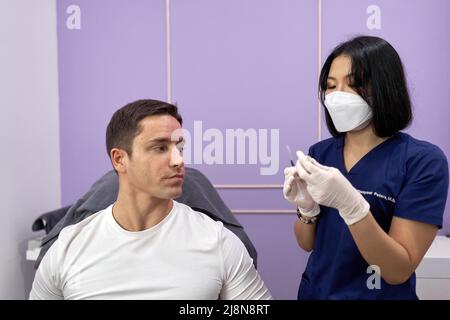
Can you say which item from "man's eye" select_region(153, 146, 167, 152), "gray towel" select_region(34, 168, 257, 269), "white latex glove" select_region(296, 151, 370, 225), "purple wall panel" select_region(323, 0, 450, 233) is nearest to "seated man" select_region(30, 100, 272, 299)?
"man's eye" select_region(153, 146, 167, 152)

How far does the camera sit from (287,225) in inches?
67.3

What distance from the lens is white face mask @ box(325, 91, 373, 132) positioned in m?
0.87

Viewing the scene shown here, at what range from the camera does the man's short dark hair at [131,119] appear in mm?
958

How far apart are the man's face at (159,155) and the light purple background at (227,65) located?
0.59 meters

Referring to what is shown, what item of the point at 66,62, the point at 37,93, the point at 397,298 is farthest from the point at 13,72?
the point at 397,298

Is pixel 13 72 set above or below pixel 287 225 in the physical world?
above

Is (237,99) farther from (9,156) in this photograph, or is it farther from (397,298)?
(397,298)

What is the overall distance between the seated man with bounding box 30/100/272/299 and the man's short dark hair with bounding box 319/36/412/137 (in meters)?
0.39

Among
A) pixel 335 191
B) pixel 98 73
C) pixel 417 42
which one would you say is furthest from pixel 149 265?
pixel 417 42

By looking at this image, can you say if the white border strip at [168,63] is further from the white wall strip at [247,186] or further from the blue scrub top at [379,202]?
the blue scrub top at [379,202]

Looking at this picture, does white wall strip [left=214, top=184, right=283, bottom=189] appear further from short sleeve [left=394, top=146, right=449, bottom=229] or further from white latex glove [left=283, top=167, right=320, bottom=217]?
short sleeve [left=394, top=146, right=449, bottom=229]

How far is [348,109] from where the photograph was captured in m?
0.87

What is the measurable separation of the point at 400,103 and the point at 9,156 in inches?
44.1
